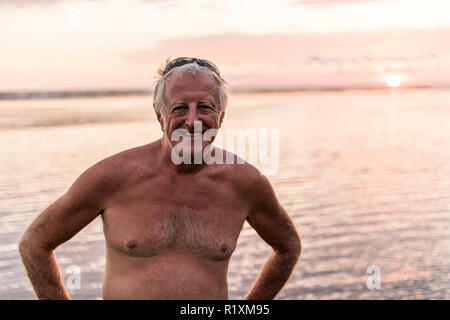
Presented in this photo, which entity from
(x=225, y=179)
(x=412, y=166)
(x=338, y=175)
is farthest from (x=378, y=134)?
(x=225, y=179)

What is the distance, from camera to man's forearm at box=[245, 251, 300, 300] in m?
3.54

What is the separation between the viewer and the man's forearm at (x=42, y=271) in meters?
3.15

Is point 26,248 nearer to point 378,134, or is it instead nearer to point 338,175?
point 338,175

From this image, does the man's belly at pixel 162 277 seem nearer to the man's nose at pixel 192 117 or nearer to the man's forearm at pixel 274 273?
the man's forearm at pixel 274 273

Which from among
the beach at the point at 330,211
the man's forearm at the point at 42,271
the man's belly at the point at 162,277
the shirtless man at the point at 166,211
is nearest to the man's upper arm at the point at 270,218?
the shirtless man at the point at 166,211

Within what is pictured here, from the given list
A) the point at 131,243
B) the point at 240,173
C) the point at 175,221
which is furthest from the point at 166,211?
the point at 240,173

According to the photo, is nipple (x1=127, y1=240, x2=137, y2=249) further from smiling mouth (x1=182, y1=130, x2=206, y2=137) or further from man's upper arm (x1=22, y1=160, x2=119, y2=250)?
smiling mouth (x1=182, y1=130, x2=206, y2=137)

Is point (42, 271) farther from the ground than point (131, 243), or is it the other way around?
point (131, 243)

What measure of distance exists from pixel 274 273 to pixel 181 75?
3.93ft

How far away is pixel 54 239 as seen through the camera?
313 cm

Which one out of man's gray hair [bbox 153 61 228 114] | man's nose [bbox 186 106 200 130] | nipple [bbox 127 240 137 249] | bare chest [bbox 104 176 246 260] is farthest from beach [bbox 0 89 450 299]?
man's nose [bbox 186 106 200 130]

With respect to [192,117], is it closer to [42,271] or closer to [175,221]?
[175,221]

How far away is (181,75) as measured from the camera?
10.1ft
